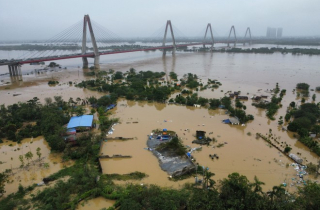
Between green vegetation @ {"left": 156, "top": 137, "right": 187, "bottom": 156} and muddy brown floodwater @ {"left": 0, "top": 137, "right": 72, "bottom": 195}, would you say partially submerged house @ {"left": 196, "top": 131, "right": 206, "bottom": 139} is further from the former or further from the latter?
muddy brown floodwater @ {"left": 0, "top": 137, "right": 72, "bottom": 195}

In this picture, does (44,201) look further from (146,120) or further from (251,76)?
(251,76)

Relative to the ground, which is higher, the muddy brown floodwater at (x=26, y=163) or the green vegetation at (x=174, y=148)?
the green vegetation at (x=174, y=148)

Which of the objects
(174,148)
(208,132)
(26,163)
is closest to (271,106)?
(208,132)

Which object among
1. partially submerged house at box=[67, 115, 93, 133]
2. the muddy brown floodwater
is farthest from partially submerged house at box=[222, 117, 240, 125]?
the muddy brown floodwater

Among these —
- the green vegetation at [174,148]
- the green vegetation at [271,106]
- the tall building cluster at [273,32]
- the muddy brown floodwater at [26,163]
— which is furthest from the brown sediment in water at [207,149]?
the tall building cluster at [273,32]

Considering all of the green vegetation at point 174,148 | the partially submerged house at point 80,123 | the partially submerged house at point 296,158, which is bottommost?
the partially submerged house at point 296,158

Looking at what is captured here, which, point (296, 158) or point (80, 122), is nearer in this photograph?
point (296, 158)

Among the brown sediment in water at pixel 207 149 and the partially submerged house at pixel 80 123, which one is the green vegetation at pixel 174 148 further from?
the partially submerged house at pixel 80 123

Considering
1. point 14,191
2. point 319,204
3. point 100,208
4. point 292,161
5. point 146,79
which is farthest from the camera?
point 146,79

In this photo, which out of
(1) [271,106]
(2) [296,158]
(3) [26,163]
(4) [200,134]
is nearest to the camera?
(2) [296,158]

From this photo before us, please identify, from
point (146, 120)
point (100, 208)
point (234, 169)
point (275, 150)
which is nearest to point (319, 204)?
point (234, 169)

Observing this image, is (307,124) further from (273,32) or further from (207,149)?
(273,32)
